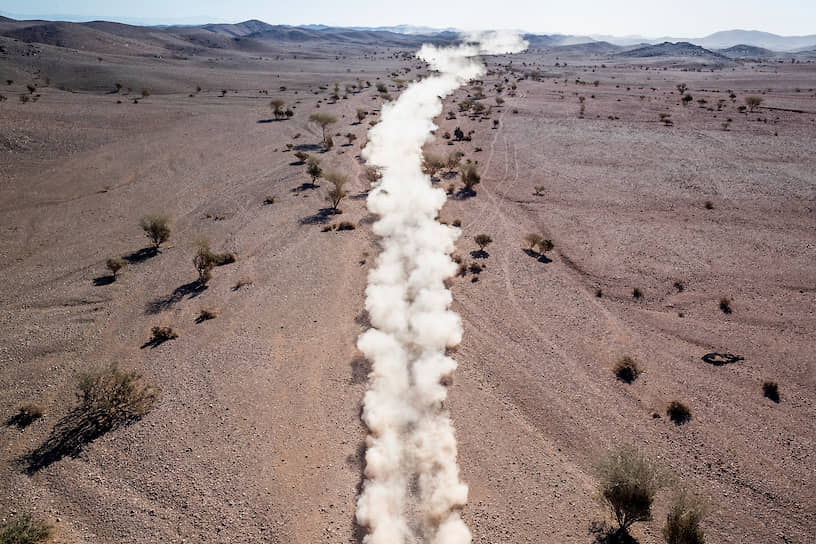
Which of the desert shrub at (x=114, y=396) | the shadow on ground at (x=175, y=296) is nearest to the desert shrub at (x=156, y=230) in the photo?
the shadow on ground at (x=175, y=296)

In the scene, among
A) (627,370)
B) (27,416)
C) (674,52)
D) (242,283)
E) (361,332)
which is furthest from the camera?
(674,52)

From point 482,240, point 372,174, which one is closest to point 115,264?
point 482,240

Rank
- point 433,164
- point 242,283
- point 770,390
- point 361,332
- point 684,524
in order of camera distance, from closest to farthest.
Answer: point 684,524, point 770,390, point 361,332, point 242,283, point 433,164

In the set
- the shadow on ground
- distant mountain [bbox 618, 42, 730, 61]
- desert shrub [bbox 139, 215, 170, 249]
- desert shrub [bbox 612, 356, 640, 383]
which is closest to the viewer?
desert shrub [bbox 612, 356, 640, 383]

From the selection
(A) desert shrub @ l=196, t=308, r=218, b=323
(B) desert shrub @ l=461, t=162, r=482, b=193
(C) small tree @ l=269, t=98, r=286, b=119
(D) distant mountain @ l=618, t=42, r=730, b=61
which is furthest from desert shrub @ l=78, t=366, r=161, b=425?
(D) distant mountain @ l=618, t=42, r=730, b=61

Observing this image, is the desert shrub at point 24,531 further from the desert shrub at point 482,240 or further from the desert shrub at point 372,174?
the desert shrub at point 372,174

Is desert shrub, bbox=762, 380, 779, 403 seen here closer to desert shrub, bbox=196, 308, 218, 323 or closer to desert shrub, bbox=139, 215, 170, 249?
desert shrub, bbox=196, 308, 218, 323

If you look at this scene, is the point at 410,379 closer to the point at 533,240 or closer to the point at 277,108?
the point at 533,240

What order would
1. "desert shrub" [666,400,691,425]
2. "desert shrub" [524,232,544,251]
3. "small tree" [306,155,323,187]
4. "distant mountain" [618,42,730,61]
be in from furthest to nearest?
1. "distant mountain" [618,42,730,61]
2. "small tree" [306,155,323,187]
3. "desert shrub" [524,232,544,251]
4. "desert shrub" [666,400,691,425]
